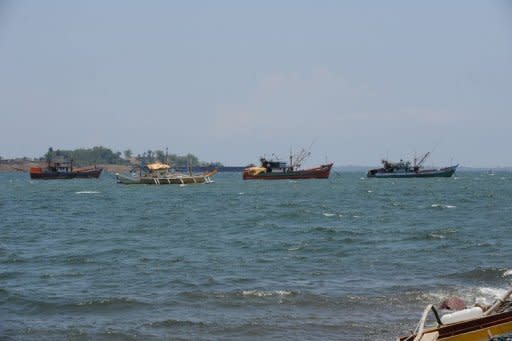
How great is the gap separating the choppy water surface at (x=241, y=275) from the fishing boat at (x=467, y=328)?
2.92 m

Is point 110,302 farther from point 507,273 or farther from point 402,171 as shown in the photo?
point 402,171

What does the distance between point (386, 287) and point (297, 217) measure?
80.1 ft

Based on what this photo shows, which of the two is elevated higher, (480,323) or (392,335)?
(480,323)

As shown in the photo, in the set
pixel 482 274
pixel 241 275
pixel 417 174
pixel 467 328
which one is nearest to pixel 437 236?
pixel 482 274

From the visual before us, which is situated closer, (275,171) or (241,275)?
(241,275)

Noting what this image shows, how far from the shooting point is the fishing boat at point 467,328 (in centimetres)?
959

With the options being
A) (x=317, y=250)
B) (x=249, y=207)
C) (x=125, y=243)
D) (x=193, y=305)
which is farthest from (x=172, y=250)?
(x=249, y=207)

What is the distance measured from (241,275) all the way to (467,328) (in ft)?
36.0

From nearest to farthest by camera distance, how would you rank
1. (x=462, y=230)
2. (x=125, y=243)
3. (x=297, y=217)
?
(x=125, y=243)
(x=462, y=230)
(x=297, y=217)

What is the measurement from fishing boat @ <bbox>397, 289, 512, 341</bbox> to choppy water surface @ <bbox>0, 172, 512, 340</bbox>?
9.58 ft

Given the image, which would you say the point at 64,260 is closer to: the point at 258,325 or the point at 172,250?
the point at 172,250

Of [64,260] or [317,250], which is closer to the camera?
[64,260]

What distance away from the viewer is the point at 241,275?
20.4 metres

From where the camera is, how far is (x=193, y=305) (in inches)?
644
